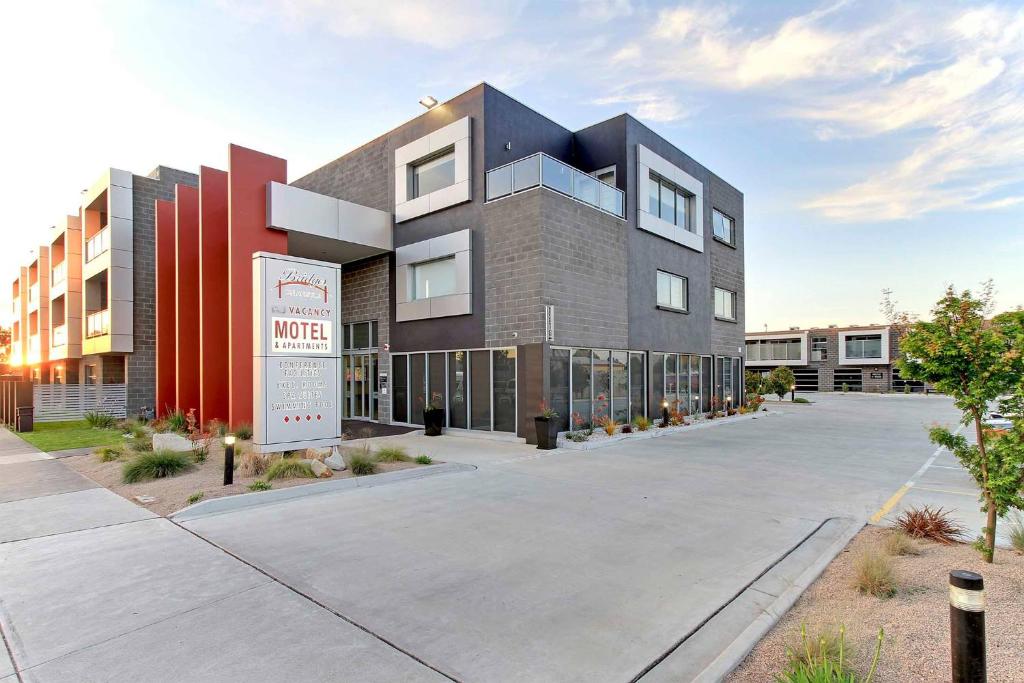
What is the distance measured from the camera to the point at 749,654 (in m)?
3.41

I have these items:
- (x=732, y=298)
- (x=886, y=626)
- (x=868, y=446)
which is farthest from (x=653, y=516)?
(x=732, y=298)

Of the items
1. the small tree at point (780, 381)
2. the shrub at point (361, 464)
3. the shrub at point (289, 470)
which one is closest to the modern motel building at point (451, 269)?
the shrub at point (361, 464)

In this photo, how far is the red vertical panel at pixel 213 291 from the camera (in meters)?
14.8

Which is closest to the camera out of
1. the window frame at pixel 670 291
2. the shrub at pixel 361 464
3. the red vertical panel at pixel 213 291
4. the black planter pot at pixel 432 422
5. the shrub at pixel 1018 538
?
the shrub at pixel 1018 538

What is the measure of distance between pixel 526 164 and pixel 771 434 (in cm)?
1179

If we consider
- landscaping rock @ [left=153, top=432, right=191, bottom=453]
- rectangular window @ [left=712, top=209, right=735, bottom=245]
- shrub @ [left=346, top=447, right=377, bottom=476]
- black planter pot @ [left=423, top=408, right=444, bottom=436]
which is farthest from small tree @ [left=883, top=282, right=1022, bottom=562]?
rectangular window @ [left=712, top=209, right=735, bottom=245]

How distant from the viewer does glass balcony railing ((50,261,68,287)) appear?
24941mm

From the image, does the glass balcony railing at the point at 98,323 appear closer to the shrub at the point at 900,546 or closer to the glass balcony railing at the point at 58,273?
the glass balcony railing at the point at 58,273

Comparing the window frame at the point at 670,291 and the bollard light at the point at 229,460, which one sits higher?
the window frame at the point at 670,291

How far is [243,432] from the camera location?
44.1 feet

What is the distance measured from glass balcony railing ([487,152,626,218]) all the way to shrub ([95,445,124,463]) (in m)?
11.7

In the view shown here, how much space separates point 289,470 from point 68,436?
1269 cm

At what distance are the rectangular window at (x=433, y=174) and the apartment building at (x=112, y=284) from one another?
12408 mm

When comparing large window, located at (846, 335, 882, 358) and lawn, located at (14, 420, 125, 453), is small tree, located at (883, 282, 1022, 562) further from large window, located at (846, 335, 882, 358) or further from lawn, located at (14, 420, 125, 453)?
large window, located at (846, 335, 882, 358)
